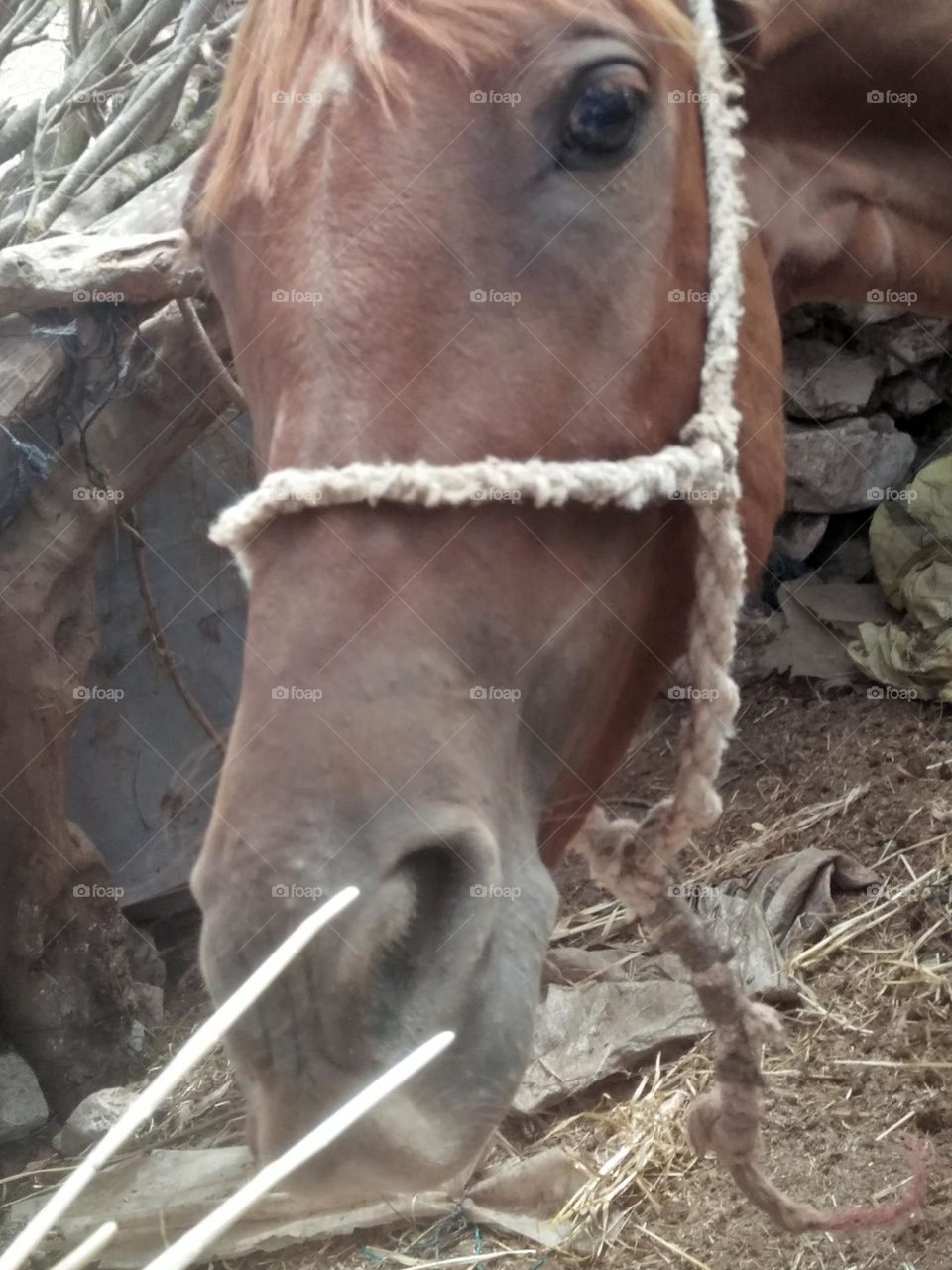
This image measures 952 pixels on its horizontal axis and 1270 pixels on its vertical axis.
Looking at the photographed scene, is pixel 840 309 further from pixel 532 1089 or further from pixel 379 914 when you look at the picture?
pixel 379 914

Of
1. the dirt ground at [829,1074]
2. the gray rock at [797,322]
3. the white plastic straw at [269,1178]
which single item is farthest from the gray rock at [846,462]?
the white plastic straw at [269,1178]

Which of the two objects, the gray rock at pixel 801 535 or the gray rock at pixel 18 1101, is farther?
the gray rock at pixel 801 535

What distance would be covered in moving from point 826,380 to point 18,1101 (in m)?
2.58

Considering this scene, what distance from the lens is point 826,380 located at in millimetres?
2965

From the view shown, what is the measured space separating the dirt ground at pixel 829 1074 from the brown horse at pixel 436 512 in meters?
0.88

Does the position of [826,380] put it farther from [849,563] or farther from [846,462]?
[849,563]

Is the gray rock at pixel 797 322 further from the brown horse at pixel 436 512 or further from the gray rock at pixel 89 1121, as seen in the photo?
the gray rock at pixel 89 1121

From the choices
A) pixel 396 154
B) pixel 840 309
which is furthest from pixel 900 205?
pixel 840 309

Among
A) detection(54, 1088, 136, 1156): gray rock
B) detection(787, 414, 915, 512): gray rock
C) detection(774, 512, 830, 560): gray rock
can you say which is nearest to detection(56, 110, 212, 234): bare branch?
detection(54, 1088, 136, 1156): gray rock

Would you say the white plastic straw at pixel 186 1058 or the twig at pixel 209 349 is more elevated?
the twig at pixel 209 349

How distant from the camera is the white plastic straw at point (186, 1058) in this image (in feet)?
1.73

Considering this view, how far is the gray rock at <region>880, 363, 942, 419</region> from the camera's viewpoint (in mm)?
3031

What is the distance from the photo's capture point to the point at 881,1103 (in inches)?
62.2

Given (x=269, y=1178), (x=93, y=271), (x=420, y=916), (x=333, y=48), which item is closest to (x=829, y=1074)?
(x=420, y=916)
